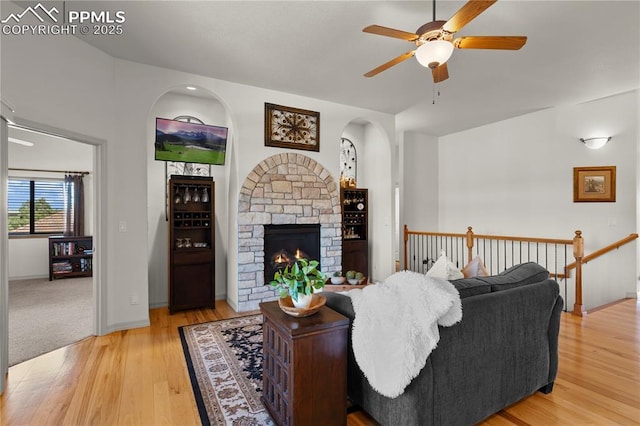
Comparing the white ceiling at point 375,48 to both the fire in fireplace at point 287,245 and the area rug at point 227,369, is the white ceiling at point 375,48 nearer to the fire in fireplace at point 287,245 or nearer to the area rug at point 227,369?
the fire in fireplace at point 287,245

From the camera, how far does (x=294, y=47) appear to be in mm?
3176

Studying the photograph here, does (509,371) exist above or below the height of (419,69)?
below

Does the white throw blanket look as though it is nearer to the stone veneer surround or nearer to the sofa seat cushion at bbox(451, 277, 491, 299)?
the sofa seat cushion at bbox(451, 277, 491, 299)

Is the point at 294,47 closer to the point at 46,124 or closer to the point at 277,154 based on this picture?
the point at 277,154

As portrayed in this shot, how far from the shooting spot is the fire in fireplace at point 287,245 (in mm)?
4293

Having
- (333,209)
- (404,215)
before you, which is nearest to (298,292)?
(333,209)

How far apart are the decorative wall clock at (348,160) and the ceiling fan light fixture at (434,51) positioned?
12.7ft

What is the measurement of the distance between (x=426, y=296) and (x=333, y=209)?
10.6 feet

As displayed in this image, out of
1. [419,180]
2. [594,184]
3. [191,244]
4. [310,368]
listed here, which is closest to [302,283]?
[310,368]

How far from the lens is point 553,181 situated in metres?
5.23

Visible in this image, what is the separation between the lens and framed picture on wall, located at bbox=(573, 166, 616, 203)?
464 cm

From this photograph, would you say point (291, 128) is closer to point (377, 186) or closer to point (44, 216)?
point (377, 186)

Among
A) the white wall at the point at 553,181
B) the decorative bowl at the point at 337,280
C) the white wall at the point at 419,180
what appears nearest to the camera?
the decorative bowl at the point at 337,280

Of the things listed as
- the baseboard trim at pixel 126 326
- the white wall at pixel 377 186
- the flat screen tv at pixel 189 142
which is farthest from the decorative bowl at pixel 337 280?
the flat screen tv at pixel 189 142
